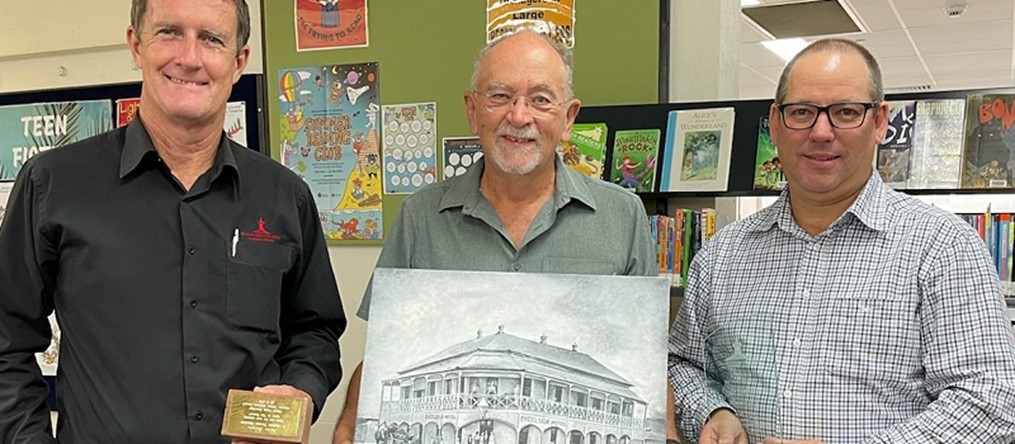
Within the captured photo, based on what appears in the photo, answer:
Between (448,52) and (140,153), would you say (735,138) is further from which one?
(140,153)

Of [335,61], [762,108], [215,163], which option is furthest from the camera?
[335,61]

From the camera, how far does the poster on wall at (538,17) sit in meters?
2.80

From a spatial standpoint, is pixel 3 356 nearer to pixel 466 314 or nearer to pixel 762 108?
pixel 466 314

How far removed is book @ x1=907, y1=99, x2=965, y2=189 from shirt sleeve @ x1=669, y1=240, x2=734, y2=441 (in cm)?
111

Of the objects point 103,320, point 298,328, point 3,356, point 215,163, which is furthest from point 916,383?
point 3,356

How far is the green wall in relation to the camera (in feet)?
9.10

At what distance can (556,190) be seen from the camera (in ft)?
5.48

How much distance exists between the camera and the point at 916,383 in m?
1.42

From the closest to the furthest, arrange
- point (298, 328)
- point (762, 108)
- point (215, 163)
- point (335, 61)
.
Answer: point (215, 163) → point (298, 328) → point (762, 108) → point (335, 61)

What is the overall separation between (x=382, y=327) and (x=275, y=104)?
2076 millimetres

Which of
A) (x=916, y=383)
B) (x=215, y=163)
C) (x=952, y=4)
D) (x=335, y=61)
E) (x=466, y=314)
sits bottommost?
(x=916, y=383)

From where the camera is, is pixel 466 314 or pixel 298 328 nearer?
pixel 466 314

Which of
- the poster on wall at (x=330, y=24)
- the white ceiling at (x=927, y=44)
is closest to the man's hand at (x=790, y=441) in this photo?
the poster on wall at (x=330, y=24)

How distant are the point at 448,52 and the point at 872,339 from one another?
80.5 inches
